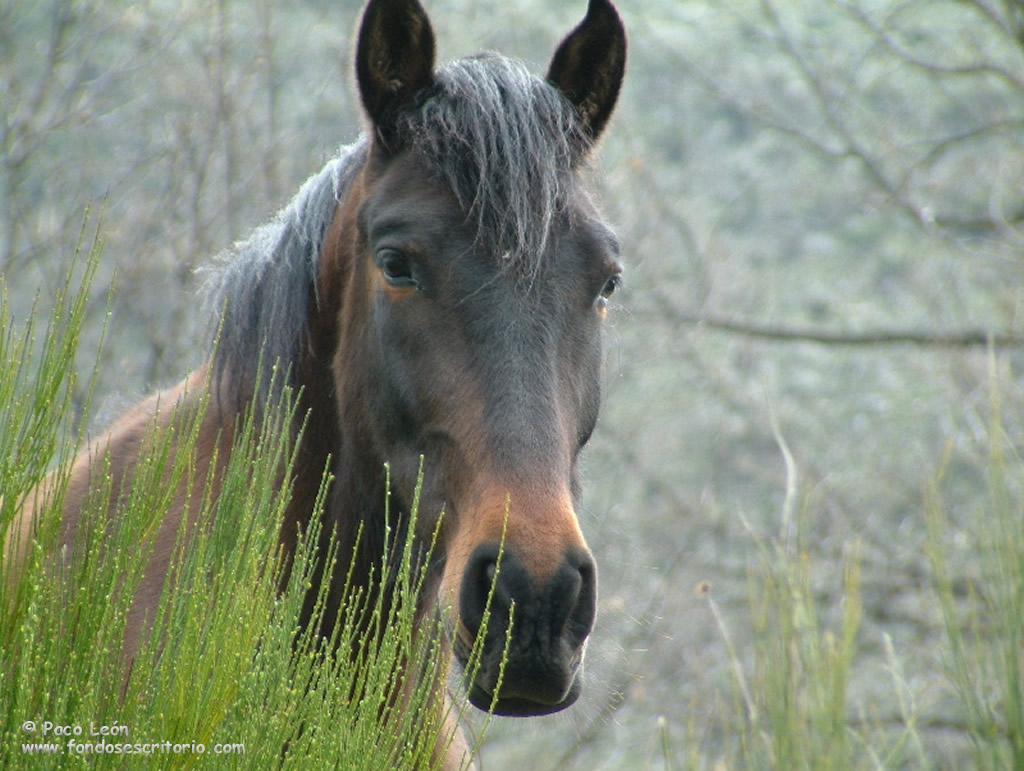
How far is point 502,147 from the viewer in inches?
122

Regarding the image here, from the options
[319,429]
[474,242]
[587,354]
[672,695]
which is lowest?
[672,695]

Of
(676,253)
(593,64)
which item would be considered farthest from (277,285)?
(676,253)

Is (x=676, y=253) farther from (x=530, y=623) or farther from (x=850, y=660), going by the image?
(x=530, y=623)

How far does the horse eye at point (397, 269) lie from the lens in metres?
3.05

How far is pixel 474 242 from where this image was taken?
3.01 metres

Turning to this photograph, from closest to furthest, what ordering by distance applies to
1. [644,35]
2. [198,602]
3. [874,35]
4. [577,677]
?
[198,602]
[577,677]
[874,35]
[644,35]

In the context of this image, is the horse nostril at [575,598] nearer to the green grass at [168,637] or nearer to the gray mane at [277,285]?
the green grass at [168,637]

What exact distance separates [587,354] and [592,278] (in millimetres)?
193

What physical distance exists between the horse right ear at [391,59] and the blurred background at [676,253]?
4.55 metres

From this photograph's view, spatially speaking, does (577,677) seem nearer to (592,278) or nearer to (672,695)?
(592,278)

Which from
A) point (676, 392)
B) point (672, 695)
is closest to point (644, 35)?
point (676, 392)

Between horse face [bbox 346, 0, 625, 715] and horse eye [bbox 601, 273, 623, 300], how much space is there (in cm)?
1

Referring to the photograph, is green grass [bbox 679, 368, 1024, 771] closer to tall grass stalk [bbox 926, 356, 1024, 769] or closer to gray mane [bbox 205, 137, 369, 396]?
tall grass stalk [bbox 926, 356, 1024, 769]

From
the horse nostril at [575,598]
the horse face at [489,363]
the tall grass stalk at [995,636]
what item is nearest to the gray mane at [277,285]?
the horse face at [489,363]
